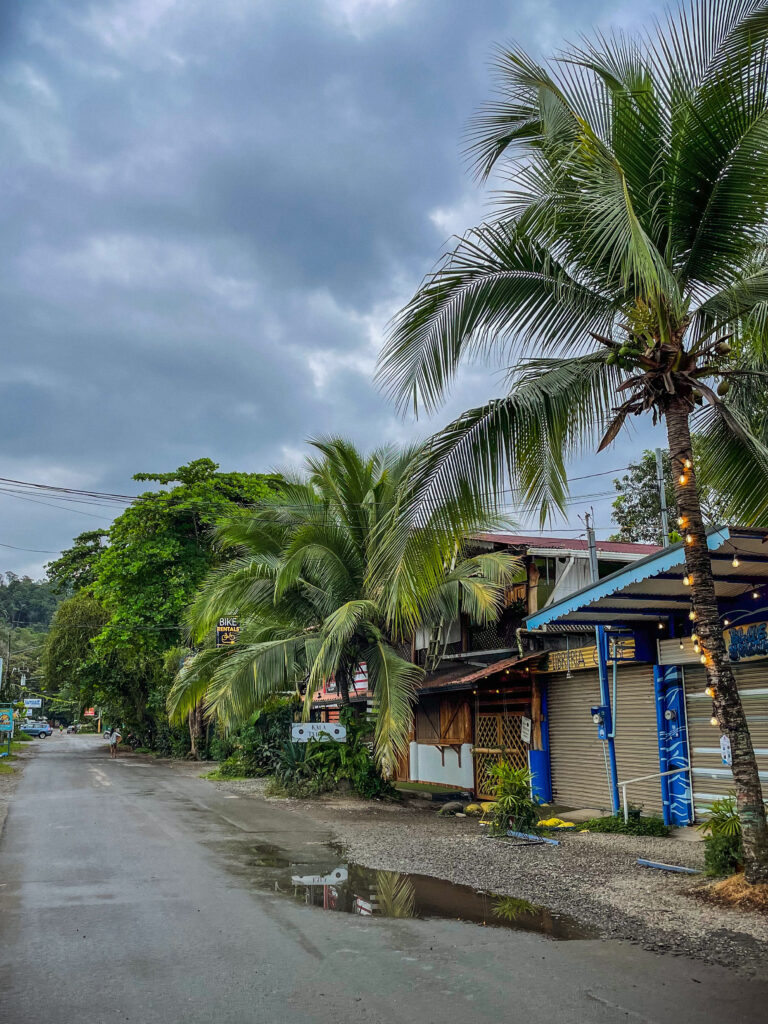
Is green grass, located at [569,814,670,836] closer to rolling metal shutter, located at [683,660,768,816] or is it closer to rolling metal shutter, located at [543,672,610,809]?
rolling metal shutter, located at [683,660,768,816]

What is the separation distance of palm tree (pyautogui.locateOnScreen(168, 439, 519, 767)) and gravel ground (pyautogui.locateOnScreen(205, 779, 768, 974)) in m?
2.78

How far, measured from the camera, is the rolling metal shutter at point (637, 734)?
1337 centimetres

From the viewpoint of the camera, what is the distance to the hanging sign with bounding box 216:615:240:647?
22703 mm

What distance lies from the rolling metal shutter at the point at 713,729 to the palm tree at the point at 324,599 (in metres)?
4.03

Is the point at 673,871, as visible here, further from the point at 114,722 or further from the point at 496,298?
the point at 114,722

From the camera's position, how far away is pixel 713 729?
1223 centimetres

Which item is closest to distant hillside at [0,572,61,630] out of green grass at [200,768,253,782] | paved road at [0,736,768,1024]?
green grass at [200,768,253,782]

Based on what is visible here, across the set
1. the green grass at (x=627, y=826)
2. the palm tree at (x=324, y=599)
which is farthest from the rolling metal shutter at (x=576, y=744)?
the palm tree at (x=324, y=599)

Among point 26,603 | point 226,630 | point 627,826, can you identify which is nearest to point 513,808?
point 627,826

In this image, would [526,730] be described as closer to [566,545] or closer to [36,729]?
[566,545]

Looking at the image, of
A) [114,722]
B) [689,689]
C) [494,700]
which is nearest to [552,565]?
[494,700]

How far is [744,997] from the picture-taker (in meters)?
5.09

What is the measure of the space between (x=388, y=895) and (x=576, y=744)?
8.04 metres

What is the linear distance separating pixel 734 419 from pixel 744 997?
17.1 ft
